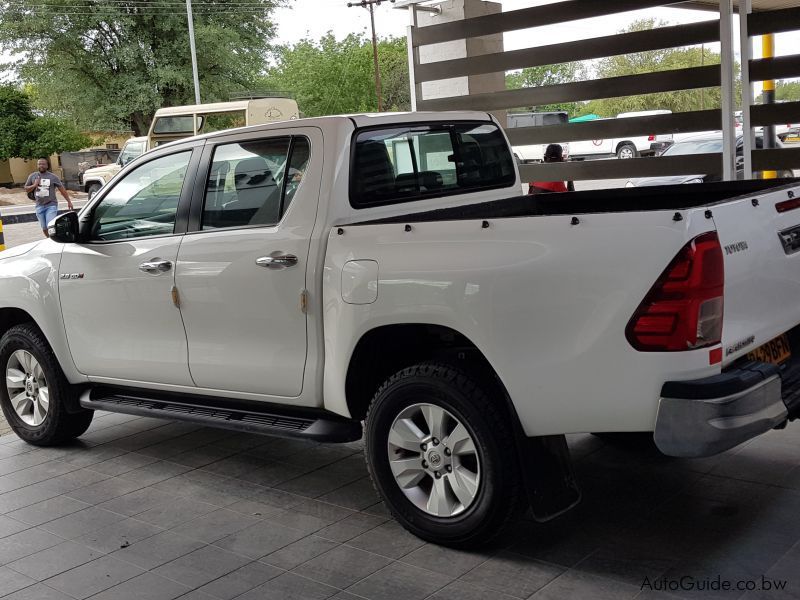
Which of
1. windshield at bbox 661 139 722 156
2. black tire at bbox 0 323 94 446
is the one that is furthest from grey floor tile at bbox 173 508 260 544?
windshield at bbox 661 139 722 156


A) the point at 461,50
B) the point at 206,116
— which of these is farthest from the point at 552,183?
the point at 206,116

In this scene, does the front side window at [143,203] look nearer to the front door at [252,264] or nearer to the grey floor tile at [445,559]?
the front door at [252,264]

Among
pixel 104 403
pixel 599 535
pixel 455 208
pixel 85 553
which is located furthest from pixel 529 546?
pixel 104 403

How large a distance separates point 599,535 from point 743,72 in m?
4.79

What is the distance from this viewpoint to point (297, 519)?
15.2 ft

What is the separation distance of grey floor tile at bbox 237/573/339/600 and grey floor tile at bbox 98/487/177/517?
4.25ft

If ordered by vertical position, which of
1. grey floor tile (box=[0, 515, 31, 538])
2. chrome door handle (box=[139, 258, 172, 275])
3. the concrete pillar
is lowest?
grey floor tile (box=[0, 515, 31, 538])

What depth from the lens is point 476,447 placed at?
12.8ft

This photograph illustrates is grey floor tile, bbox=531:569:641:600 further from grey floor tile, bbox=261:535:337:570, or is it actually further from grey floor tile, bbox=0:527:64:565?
grey floor tile, bbox=0:527:64:565

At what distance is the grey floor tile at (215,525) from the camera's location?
14.8ft

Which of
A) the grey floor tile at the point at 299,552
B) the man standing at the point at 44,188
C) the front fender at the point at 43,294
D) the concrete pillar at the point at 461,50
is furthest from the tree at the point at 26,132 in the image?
the grey floor tile at the point at 299,552

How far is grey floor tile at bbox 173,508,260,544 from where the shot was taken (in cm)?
451

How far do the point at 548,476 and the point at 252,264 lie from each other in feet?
5.94

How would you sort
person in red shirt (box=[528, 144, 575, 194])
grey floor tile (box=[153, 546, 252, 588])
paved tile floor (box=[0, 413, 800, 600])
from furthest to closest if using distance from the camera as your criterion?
1. person in red shirt (box=[528, 144, 575, 194])
2. grey floor tile (box=[153, 546, 252, 588])
3. paved tile floor (box=[0, 413, 800, 600])
